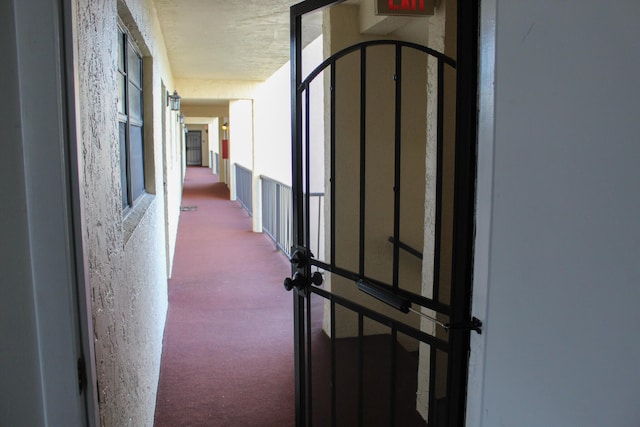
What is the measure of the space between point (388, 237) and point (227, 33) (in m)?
2.42

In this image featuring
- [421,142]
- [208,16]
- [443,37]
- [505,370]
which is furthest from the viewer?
[208,16]

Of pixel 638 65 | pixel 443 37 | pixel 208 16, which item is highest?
pixel 208 16

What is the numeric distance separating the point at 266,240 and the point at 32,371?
667 centimetres

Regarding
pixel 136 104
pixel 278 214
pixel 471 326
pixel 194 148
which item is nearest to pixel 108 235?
pixel 471 326

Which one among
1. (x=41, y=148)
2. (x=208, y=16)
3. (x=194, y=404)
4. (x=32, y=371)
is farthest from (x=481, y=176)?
(x=208, y=16)

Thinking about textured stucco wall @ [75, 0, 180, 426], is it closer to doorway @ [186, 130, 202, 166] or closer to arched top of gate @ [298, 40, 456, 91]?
arched top of gate @ [298, 40, 456, 91]

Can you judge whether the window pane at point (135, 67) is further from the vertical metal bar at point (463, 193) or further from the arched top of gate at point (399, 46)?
the vertical metal bar at point (463, 193)

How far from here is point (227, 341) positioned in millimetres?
3748

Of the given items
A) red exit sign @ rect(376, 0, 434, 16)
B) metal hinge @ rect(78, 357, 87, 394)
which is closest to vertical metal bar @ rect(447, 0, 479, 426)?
metal hinge @ rect(78, 357, 87, 394)

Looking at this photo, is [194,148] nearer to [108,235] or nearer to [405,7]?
[405,7]

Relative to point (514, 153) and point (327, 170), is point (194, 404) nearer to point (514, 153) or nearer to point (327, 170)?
point (327, 170)

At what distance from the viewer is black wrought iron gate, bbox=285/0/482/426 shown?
Answer: 130 cm

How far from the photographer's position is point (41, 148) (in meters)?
0.97

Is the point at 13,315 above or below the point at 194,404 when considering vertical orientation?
above
